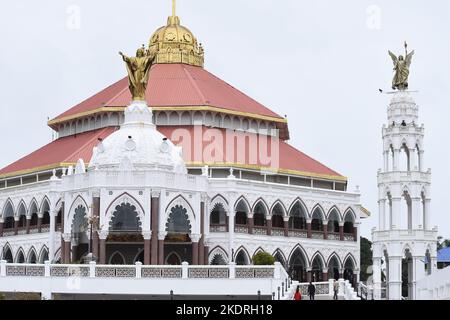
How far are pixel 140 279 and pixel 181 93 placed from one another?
27.1 metres

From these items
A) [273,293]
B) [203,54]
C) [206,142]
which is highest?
[203,54]

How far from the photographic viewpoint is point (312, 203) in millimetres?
76375

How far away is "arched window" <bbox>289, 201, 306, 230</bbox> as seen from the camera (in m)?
75.8

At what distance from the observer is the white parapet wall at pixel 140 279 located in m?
54.7

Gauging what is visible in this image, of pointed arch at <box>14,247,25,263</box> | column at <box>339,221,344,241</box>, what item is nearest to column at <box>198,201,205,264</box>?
column at <box>339,221,344,241</box>

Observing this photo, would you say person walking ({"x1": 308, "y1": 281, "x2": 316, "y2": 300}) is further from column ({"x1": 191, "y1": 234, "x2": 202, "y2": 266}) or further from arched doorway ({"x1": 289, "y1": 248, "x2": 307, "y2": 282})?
arched doorway ({"x1": 289, "y1": 248, "x2": 307, "y2": 282})

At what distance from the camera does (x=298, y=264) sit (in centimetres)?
7575

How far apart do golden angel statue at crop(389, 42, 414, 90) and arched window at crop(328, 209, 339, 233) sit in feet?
32.8

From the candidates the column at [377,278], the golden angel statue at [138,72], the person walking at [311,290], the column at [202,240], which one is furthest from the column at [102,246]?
the person walking at [311,290]

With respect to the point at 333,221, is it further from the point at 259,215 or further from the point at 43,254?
the point at 43,254

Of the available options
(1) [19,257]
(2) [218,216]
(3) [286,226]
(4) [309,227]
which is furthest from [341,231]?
(1) [19,257]

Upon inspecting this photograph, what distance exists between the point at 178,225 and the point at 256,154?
39.9 ft

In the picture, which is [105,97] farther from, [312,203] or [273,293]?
[273,293]
